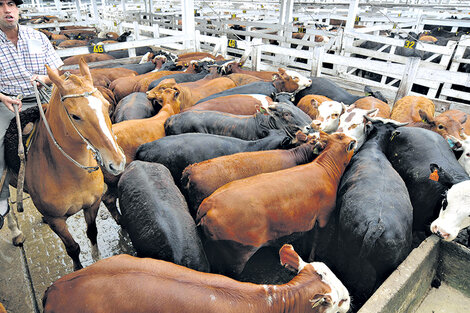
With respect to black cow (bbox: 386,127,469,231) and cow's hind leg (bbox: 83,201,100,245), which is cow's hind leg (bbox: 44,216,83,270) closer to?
cow's hind leg (bbox: 83,201,100,245)

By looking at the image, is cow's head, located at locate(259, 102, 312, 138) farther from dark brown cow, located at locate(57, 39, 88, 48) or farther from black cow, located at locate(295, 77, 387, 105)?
dark brown cow, located at locate(57, 39, 88, 48)

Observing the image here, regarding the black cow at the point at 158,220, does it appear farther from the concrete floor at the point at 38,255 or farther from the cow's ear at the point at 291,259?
the concrete floor at the point at 38,255

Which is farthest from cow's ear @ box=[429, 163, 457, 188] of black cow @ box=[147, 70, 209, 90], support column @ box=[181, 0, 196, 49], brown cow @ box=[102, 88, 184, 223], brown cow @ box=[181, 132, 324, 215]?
support column @ box=[181, 0, 196, 49]

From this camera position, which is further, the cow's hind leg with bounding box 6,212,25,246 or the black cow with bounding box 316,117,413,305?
the cow's hind leg with bounding box 6,212,25,246

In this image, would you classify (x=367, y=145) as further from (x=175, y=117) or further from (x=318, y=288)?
(x=175, y=117)

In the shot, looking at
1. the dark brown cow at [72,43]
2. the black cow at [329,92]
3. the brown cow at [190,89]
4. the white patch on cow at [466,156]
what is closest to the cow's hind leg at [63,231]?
the brown cow at [190,89]

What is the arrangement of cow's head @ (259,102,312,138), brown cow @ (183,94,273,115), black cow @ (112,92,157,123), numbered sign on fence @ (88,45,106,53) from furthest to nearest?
numbered sign on fence @ (88,45,106,53)
brown cow @ (183,94,273,115)
black cow @ (112,92,157,123)
cow's head @ (259,102,312,138)

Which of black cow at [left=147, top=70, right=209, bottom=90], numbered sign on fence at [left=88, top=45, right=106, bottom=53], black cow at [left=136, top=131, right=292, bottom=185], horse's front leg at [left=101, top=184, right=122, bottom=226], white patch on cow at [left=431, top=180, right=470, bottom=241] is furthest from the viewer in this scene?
black cow at [left=147, top=70, right=209, bottom=90]

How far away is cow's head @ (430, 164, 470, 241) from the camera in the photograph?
2912 mm

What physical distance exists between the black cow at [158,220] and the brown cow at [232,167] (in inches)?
10.1

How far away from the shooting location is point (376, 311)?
2264mm

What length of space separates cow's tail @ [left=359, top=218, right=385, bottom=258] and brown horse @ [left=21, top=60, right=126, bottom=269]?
2.17 m

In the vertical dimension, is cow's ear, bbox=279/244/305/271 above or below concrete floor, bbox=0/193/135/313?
above

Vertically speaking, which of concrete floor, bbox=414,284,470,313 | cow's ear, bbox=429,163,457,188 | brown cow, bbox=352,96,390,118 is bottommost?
concrete floor, bbox=414,284,470,313
